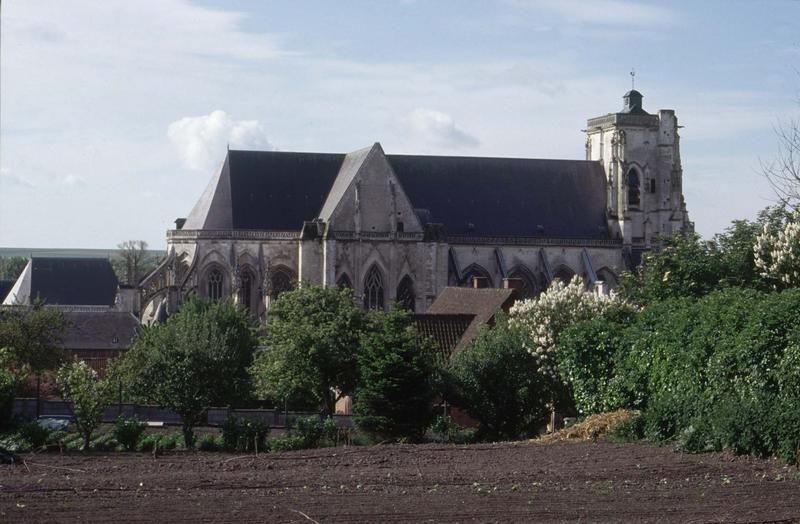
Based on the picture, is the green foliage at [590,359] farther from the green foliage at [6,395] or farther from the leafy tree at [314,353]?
the green foliage at [6,395]

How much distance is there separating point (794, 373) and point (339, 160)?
49378 millimetres

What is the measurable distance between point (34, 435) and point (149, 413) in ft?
37.6

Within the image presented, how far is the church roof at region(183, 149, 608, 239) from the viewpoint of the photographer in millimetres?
69938

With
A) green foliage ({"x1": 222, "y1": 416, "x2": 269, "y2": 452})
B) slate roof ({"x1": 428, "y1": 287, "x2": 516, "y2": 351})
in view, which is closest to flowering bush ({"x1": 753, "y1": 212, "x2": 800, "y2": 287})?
slate roof ({"x1": 428, "y1": 287, "x2": 516, "y2": 351})

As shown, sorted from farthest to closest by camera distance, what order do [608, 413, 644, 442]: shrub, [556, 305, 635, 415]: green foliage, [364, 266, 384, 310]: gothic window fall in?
[364, 266, 384, 310]: gothic window, [556, 305, 635, 415]: green foliage, [608, 413, 644, 442]: shrub

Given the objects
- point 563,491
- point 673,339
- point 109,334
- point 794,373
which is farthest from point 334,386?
point 109,334

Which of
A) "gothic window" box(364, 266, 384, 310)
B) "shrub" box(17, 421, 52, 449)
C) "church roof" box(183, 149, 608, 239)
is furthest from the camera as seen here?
"church roof" box(183, 149, 608, 239)

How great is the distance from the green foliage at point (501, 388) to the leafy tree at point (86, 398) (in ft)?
27.1

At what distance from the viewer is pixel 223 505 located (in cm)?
1731

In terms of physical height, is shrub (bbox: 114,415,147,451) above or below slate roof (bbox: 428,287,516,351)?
below

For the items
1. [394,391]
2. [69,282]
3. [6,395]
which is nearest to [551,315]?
[394,391]

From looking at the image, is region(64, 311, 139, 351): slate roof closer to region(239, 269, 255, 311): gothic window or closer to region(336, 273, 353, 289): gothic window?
region(239, 269, 255, 311): gothic window

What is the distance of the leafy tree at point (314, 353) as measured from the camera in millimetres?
36188

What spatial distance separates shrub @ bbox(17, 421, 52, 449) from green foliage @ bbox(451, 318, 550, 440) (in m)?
9.71
